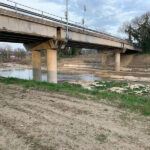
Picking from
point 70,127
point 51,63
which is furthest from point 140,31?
point 70,127

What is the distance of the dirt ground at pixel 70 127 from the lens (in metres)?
3.57

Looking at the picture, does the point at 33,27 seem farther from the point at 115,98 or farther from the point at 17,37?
the point at 115,98

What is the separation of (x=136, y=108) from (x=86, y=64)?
3933 centimetres

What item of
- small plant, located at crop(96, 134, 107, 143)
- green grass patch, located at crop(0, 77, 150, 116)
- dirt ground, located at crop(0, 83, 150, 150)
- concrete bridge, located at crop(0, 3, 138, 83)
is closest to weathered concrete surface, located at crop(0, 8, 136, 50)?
concrete bridge, located at crop(0, 3, 138, 83)

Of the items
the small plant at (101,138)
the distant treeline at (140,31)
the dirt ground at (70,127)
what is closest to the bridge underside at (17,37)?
the dirt ground at (70,127)

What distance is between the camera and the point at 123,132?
4.22 metres

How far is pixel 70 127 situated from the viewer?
4.47 metres

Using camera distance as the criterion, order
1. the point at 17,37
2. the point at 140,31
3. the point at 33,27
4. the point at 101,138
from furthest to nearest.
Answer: the point at 140,31
the point at 17,37
the point at 33,27
the point at 101,138

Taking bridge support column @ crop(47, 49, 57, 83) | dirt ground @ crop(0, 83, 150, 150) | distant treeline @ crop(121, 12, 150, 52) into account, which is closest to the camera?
dirt ground @ crop(0, 83, 150, 150)

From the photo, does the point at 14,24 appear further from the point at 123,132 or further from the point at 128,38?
the point at 128,38

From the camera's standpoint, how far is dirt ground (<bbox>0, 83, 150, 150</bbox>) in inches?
141

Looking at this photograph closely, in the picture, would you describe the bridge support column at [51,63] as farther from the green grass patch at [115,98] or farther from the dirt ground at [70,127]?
the dirt ground at [70,127]

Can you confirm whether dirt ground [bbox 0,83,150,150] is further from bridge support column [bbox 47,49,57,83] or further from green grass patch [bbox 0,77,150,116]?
bridge support column [bbox 47,49,57,83]

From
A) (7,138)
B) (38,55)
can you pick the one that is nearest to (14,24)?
(38,55)
